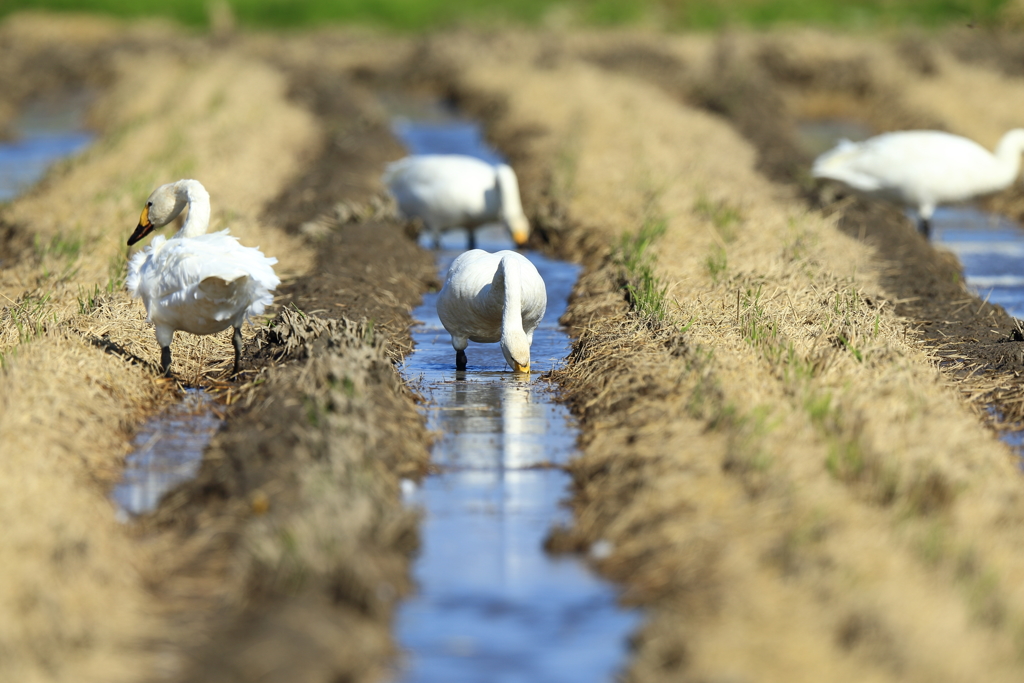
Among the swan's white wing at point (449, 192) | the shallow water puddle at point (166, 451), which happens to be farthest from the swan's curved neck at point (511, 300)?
the swan's white wing at point (449, 192)

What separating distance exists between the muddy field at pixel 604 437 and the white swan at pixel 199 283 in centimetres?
44

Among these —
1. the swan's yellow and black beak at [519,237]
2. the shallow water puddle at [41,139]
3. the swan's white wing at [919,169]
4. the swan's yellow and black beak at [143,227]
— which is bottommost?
the swan's yellow and black beak at [143,227]

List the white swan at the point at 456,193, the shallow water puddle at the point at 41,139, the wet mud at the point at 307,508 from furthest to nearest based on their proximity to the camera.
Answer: the shallow water puddle at the point at 41,139 → the white swan at the point at 456,193 → the wet mud at the point at 307,508

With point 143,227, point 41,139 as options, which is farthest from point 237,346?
point 41,139

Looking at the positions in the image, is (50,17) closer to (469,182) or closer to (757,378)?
(469,182)

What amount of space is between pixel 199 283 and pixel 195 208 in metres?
1.31

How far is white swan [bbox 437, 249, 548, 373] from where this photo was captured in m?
8.32

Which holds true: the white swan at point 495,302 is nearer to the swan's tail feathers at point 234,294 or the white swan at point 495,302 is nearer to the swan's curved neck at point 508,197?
the swan's tail feathers at point 234,294

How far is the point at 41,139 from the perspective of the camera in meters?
26.2

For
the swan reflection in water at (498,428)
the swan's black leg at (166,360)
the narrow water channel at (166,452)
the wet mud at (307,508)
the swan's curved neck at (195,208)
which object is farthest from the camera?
the swan's curved neck at (195,208)

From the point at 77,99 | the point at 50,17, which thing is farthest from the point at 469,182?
the point at 50,17

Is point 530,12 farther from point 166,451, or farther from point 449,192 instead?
point 166,451

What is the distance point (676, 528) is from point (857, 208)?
1068 centimetres

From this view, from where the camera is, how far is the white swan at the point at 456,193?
13406mm
